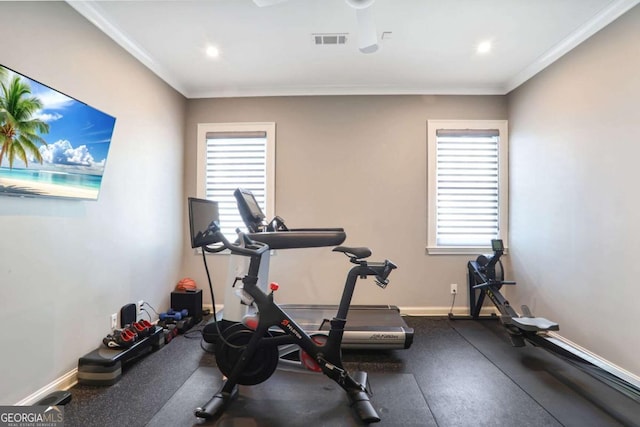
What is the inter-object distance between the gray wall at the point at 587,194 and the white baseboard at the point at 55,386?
4.03 metres

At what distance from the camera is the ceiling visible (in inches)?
84.1

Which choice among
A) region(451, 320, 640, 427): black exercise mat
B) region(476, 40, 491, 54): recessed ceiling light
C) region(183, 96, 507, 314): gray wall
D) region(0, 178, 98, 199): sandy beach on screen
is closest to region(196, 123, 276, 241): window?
region(183, 96, 507, 314): gray wall

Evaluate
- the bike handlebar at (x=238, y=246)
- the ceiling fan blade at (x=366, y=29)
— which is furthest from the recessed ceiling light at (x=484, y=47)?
the bike handlebar at (x=238, y=246)

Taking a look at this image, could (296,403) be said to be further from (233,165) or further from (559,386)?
(233,165)

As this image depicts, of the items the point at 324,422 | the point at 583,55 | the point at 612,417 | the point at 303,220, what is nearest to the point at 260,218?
the point at 303,220

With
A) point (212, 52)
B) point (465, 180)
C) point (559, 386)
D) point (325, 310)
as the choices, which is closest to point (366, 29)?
point (212, 52)

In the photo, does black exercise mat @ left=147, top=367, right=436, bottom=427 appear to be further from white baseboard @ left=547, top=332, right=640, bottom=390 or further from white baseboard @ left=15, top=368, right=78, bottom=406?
white baseboard @ left=547, top=332, right=640, bottom=390

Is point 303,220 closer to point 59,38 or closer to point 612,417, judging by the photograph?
point 59,38

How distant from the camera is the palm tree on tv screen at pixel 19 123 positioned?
151cm

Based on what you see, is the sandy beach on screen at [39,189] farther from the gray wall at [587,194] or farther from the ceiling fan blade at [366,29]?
the gray wall at [587,194]

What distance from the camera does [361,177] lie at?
11.4ft

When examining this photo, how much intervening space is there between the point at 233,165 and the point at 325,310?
82.9 inches

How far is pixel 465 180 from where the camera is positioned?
348 centimetres

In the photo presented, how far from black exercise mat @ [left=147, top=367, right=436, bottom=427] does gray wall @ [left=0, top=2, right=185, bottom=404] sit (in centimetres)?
89
